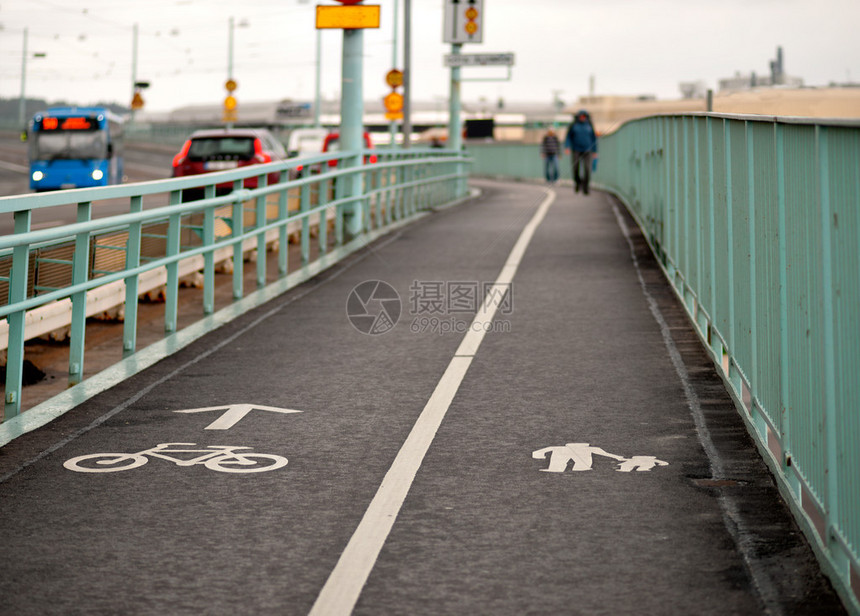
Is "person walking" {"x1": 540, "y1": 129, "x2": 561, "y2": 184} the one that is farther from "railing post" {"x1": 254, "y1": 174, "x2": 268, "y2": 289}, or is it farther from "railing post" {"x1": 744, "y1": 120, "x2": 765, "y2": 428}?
"railing post" {"x1": 744, "y1": 120, "x2": 765, "y2": 428}

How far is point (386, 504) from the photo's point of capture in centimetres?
570

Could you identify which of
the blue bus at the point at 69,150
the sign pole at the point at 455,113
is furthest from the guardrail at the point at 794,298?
the blue bus at the point at 69,150

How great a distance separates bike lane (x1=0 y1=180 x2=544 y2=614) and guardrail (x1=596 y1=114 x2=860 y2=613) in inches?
70.0

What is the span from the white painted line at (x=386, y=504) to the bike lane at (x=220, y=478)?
2.4 inches

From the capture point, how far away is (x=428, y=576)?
4.73 meters

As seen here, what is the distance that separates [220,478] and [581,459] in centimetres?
171

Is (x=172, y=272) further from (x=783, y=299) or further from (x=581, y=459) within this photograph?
(x=783, y=299)

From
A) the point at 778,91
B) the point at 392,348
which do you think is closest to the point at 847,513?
the point at 392,348

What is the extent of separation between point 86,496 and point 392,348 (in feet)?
14.5

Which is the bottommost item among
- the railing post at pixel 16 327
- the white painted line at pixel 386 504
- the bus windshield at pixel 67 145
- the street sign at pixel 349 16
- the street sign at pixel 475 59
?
the white painted line at pixel 386 504

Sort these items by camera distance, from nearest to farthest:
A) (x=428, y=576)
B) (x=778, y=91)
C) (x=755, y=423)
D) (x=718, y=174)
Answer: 1. (x=428, y=576)
2. (x=755, y=423)
3. (x=718, y=174)
4. (x=778, y=91)

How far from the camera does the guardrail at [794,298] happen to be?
4305 millimetres

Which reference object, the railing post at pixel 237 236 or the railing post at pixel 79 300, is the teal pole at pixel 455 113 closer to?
the railing post at pixel 237 236

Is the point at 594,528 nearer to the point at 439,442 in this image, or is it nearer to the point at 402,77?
the point at 439,442
